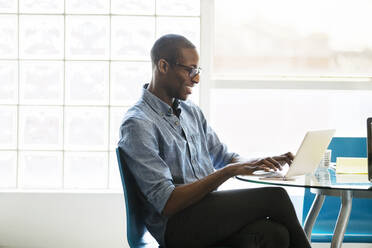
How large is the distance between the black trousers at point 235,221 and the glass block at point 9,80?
215 cm

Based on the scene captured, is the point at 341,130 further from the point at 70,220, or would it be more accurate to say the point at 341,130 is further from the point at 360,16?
the point at 70,220

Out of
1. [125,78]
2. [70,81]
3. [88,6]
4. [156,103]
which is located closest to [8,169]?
[70,81]

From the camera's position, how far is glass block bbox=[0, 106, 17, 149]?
11.9 feet

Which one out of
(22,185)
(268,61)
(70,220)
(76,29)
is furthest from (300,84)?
(22,185)

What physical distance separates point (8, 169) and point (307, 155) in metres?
2.34

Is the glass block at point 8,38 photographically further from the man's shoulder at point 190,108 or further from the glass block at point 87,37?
the man's shoulder at point 190,108

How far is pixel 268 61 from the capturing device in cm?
358

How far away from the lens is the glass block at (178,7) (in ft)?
11.7

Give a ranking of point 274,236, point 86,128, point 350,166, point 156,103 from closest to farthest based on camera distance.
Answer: point 274,236, point 156,103, point 350,166, point 86,128

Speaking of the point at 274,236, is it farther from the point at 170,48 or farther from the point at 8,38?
the point at 8,38

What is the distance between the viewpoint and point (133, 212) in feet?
6.23

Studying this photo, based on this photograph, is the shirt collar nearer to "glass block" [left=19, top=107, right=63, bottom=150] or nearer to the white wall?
the white wall

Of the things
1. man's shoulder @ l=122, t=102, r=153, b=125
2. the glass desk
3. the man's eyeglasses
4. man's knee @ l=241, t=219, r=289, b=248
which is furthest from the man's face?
man's knee @ l=241, t=219, r=289, b=248

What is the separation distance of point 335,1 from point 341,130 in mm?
878
